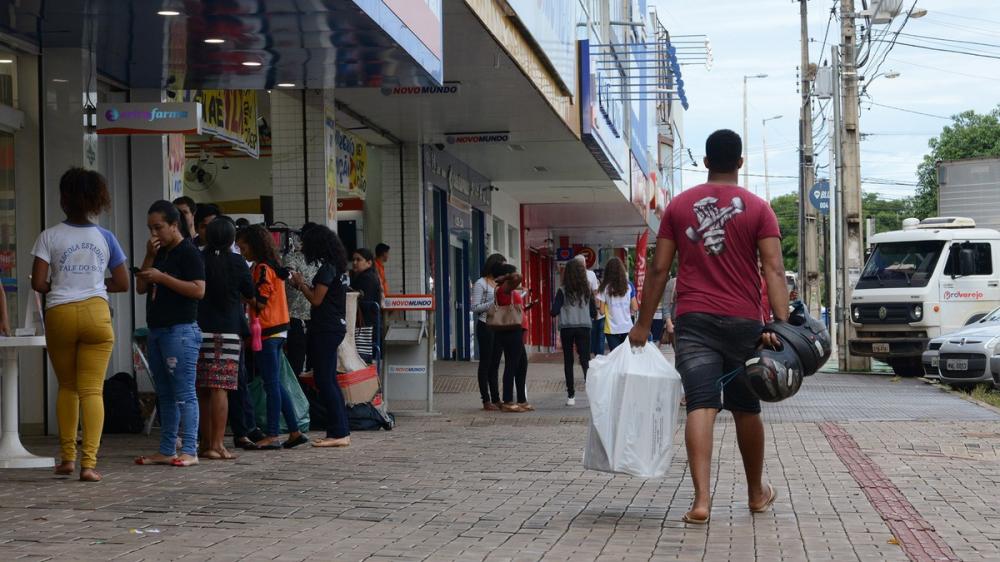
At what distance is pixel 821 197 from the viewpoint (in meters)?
35.9

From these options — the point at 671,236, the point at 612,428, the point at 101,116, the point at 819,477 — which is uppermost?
the point at 101,116

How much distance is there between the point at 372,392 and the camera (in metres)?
12.0

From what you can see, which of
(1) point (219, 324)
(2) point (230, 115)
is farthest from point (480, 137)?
(1) point (219, 324)

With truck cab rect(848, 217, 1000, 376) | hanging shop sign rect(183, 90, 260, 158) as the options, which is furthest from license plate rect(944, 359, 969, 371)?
hanging shop sign rect(183, 90, 260, 158)

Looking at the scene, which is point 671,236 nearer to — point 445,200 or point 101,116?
point 101,116

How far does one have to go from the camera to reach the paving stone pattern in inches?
236

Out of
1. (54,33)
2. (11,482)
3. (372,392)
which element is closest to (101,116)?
(54,33)

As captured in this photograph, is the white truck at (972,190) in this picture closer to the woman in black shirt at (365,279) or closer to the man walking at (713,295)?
the woman in black shirt at (365,279)

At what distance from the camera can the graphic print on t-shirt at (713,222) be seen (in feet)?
21.9

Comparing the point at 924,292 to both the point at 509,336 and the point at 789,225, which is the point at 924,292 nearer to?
the point at 509,336

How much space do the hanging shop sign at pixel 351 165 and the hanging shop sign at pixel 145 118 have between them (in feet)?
23.2

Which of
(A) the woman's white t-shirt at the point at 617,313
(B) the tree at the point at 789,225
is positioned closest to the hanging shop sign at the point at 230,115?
(A) the woman's white t-shirt at the point at 617,313

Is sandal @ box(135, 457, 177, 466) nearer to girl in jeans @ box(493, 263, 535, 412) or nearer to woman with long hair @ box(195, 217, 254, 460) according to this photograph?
woman with long hair @ box(195, 217, 254, 460)

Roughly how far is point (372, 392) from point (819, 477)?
14.9ft
